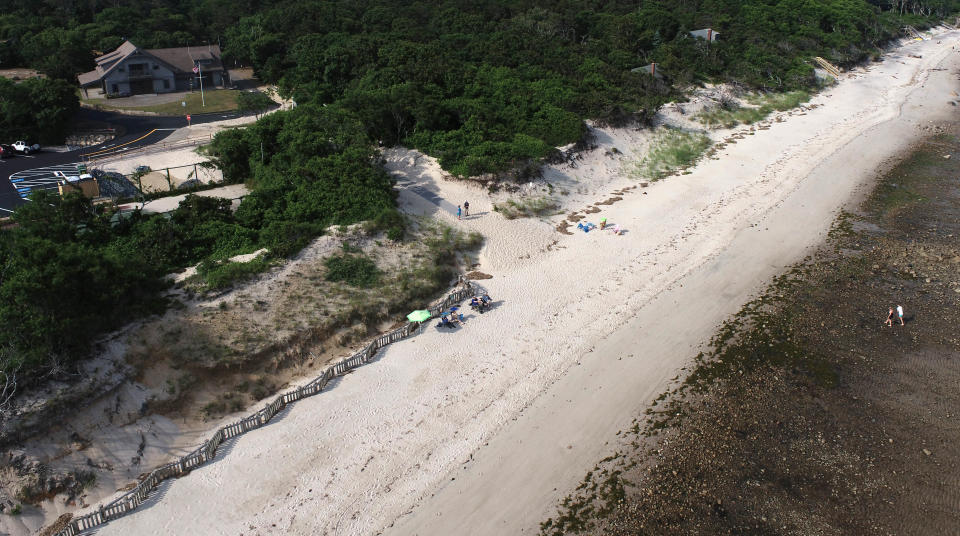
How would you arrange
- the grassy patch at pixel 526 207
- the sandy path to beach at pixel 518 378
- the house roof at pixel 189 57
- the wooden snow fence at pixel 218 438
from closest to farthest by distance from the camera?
the wooden snow fence at pixel 218 438
the sandy path to beach at pixel 518 378
the grassy patch at pixel 526 207
the house roof at pixel 189 57

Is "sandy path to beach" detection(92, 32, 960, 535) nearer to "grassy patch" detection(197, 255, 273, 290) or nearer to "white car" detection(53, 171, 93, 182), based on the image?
"grassy patch" detection(197, 255, 273, 290)

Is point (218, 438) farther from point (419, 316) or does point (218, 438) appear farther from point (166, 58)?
point (166, 58)

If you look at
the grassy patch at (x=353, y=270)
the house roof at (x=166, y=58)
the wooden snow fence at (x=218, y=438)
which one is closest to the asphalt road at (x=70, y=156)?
the house roof at (x=166, y=58)

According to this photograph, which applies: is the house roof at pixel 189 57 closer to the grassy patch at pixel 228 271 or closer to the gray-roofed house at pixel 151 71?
the gray-roofed house at pixel 151 71

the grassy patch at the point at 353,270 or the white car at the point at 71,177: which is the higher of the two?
the white car at the point at 71,177

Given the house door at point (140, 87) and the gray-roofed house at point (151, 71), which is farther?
the house door at point (140, 87)

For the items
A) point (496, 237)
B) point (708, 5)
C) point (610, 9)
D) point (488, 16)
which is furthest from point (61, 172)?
point (708, 5)

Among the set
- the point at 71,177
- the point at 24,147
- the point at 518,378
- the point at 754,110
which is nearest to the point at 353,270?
the point at 518,378
